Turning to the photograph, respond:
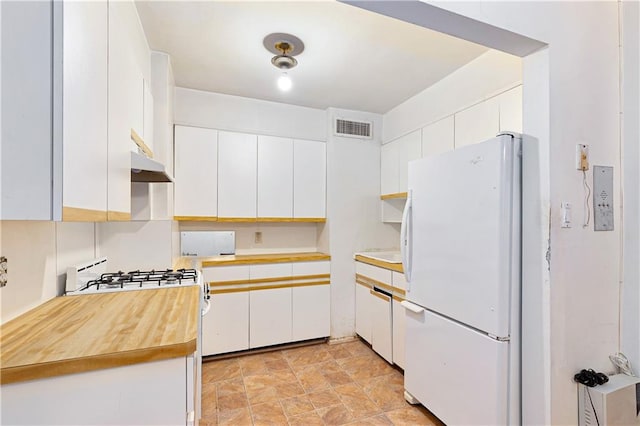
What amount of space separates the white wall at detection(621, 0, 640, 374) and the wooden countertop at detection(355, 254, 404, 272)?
1294mm

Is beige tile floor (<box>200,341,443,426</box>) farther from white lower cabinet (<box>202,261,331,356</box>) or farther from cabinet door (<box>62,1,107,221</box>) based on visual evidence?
cabinet door (<box>62,1,107,221</box>)

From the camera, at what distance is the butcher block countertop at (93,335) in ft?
2.83

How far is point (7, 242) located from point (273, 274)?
2037 millimetres

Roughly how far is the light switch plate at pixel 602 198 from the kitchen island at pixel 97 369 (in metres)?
1.92

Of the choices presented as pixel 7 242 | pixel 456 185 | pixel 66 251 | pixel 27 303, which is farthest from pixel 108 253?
pixel 456 185

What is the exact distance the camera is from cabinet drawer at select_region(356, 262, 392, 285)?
2656 mm

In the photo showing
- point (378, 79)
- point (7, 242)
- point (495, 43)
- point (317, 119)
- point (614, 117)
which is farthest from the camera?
point (317, 119)

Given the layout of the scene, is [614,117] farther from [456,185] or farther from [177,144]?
[177,144]

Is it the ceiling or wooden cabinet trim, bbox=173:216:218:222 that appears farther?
wooden cabinet trim, bbox=173:216:218:222

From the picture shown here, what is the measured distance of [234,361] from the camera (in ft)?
9.09

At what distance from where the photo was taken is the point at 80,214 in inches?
35.8

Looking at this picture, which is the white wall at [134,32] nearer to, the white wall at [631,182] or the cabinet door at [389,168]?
the cabinet door at [389,168]

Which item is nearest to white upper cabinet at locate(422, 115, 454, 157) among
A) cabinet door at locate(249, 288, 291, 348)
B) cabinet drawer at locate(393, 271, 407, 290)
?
cabinet drawer at locate(393, 271, 407, 290)

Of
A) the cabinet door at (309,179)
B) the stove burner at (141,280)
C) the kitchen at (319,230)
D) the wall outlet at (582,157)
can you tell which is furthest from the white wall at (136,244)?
the wall outlet at (582,157)
